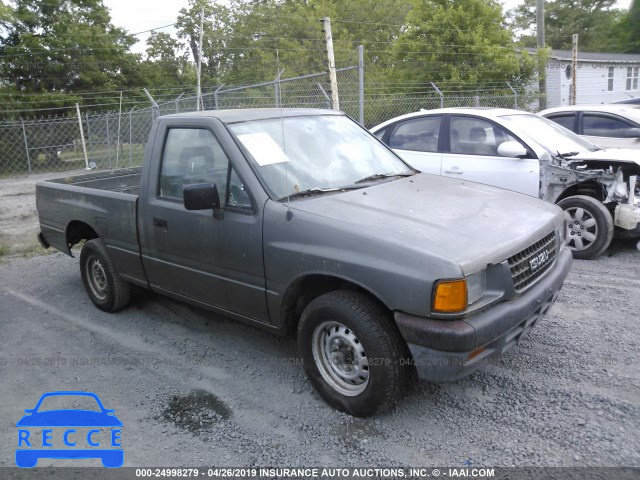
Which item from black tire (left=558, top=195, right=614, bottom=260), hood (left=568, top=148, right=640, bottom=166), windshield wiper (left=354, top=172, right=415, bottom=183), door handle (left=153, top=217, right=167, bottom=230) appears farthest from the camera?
hood (left=568, top=148, right=640, bottom=166)

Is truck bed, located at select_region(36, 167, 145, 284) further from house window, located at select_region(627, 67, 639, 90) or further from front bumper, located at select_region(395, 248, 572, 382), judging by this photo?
house window, located at select_region(627, 67, 639, 90)

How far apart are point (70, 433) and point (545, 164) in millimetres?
5372

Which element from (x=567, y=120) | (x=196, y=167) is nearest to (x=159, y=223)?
(x=196, y=167)

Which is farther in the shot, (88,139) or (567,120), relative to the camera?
(88,139)

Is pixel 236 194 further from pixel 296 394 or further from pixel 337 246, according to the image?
pixel 296 394

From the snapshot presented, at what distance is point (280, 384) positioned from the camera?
3777 mm

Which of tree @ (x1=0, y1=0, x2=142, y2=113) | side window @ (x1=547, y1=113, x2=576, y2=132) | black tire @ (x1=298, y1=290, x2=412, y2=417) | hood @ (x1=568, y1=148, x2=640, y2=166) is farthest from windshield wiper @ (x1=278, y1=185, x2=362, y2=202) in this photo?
tree @ (x1=0, y1=0, x2=142, y2=113)

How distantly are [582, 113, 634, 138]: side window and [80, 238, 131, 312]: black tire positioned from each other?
7.19 m

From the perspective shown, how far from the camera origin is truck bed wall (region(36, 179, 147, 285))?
4.59 m

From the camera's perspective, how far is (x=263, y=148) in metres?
3.78

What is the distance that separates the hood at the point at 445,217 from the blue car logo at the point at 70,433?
70.2 inches

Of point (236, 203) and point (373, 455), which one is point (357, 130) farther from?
point (373, 455)

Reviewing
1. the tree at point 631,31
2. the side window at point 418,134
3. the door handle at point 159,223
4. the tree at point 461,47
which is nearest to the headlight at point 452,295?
the door handle at point 159,223

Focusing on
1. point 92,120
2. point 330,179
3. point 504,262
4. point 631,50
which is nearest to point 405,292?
point 504,262
